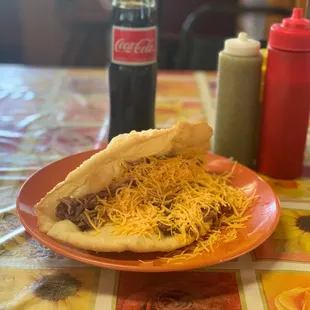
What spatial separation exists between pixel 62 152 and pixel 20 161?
94 mm

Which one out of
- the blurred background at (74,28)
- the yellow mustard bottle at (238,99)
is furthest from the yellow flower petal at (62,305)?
the blurred background at (74,28)

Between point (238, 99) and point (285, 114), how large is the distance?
0.09 metres

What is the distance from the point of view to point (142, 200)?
762mm

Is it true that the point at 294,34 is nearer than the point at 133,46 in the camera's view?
Yes

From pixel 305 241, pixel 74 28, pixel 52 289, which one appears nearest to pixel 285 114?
pixel 305 241

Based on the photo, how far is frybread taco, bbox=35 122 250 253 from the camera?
702mm

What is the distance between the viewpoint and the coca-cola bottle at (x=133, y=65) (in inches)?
41.1

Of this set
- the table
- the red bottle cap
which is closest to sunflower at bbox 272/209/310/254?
the table

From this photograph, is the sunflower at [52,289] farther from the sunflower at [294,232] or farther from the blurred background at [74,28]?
A: the blurred background at [74,28]

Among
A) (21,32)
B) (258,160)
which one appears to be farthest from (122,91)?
(21,32)

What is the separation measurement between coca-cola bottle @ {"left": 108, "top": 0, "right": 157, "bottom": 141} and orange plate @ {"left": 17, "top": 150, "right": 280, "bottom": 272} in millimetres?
213

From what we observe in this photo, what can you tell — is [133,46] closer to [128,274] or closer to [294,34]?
[294,34]

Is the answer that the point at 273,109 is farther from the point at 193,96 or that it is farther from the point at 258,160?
the point at 193,96

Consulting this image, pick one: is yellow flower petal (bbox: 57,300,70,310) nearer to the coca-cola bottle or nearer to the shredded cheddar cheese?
the shredded cheddar cheese
